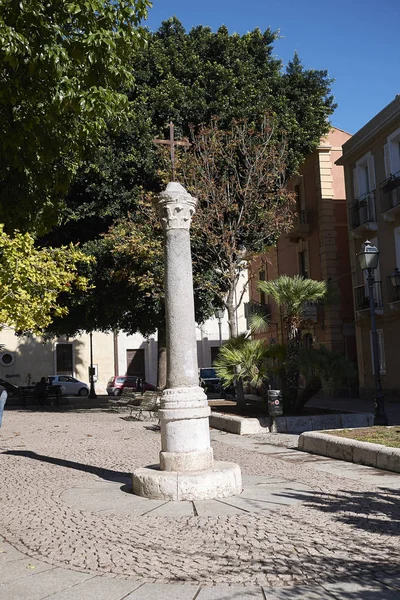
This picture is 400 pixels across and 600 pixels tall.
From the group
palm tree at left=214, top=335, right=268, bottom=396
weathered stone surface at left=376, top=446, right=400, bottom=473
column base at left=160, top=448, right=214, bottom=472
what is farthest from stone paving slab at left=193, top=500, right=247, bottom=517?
palm tree at left=214, top=335, right=268, bottom=396

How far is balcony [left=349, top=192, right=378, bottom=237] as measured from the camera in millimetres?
24891

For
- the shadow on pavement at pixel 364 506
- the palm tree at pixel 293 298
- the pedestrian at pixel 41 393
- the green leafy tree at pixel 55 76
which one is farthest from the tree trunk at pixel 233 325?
the pedestrian at pixel 41 393

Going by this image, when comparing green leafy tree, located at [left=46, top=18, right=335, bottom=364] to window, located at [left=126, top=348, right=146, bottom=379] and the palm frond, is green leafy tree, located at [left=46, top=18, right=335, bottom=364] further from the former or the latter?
window, located at [left=126, top=348, right=146, bottom=379]

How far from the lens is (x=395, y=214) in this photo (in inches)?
914

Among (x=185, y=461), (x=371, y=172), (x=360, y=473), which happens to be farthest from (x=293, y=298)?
(x=371, y=172)

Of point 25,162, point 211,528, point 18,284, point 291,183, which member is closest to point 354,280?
point 291,183

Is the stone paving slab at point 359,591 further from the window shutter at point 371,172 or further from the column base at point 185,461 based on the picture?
the window shutter at point 371,172

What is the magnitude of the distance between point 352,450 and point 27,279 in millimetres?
7567

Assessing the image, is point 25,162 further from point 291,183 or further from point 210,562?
point 291,183

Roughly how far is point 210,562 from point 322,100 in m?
19.8

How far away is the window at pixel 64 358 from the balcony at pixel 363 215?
83.3 ft

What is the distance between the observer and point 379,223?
24.7 metres

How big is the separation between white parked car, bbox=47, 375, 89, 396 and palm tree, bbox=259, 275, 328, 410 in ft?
92.0

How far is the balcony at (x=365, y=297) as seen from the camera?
24312 millimetres
